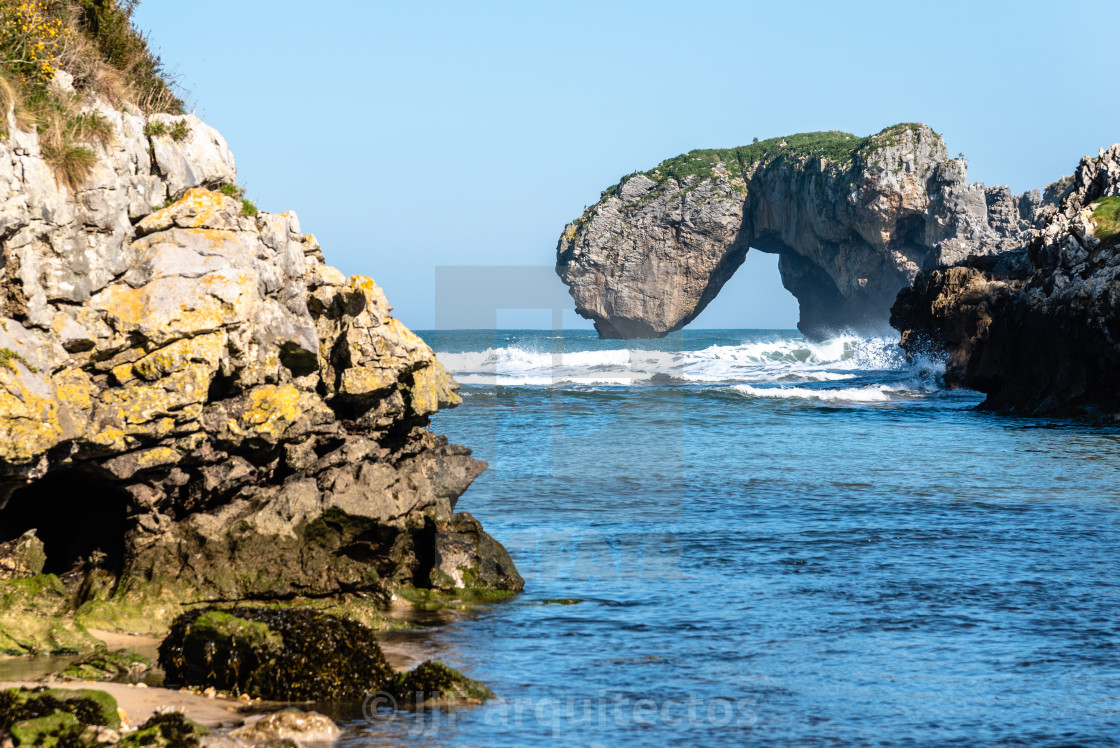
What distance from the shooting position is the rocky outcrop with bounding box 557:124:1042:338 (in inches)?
2943

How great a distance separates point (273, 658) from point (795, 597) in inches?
209

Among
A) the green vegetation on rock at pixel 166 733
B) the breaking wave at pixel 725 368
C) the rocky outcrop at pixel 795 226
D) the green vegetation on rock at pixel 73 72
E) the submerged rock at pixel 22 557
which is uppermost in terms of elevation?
the rocky outcrop at pixel 795 226

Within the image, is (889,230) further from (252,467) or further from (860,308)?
(252,467)

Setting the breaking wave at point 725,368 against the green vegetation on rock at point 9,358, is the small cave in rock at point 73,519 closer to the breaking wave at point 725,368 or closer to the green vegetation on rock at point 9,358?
the green vegetation on rock at point 9,358

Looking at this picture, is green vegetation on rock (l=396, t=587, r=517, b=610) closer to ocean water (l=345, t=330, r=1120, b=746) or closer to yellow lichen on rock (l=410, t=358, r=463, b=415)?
ocean water (l=345, t=330, r=1120, b=746)

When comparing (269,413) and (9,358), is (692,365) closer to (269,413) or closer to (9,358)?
(269,413)

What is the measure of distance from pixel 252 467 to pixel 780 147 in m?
97.8

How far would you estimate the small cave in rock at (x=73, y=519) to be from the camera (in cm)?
843

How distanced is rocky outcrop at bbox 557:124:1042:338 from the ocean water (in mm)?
57286

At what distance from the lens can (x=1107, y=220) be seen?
2956 centimetres

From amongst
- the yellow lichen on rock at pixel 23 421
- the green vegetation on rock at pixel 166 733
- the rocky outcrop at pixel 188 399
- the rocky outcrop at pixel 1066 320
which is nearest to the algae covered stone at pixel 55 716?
the green vegetation on rock at pixel 166 733

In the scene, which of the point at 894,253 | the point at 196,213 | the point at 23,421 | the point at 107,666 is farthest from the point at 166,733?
the point at 894,253

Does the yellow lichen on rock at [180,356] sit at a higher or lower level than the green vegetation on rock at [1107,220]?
lower

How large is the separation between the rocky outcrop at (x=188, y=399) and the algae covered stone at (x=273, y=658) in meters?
1.45
